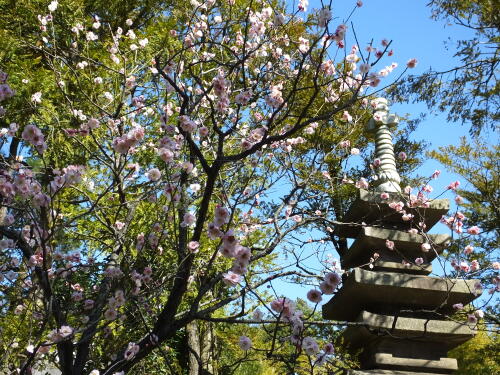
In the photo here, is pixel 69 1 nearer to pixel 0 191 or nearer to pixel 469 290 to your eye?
pixel 0 191

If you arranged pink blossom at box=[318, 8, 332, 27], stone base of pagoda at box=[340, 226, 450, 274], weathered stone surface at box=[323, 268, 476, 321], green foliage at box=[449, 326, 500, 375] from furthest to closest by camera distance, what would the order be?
green foliage at box=[449, 326, 500, 375], stone base of pagoda at box=[340, 226, 450, 274], weathered stone surface at box=[323, 268, 476, 321], pink blossom at box=[318, 8, 332, 27]

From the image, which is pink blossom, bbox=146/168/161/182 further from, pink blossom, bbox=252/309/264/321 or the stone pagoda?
the stone pagoda

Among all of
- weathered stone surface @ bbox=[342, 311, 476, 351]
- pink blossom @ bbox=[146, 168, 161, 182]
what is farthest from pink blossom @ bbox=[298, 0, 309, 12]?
weathered stone surface @ bbox=[342, 311, 476, 351]

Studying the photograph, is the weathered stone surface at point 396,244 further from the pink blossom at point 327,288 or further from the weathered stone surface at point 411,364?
the pink blossom at point 327,288

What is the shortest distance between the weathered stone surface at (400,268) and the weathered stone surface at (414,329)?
58 cm

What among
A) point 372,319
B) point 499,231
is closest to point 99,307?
point 372,319

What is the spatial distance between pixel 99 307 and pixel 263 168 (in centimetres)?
402

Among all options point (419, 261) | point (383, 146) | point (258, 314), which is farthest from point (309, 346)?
point (383, 146)

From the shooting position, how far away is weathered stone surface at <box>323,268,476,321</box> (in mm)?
4828

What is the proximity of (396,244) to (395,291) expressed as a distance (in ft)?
2.26

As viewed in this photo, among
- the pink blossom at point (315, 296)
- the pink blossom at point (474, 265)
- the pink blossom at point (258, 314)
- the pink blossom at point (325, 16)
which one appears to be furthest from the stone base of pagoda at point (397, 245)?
the pink blossom at point (325, 16)

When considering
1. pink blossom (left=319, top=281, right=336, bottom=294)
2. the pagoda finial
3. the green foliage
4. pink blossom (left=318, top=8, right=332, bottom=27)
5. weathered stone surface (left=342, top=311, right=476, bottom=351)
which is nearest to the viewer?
pink blossom (left=319, top=281, right=336, bottom=294)

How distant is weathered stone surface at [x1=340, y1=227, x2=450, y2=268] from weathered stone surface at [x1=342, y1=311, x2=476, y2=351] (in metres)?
0.79

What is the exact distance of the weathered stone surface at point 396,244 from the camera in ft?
17.5
